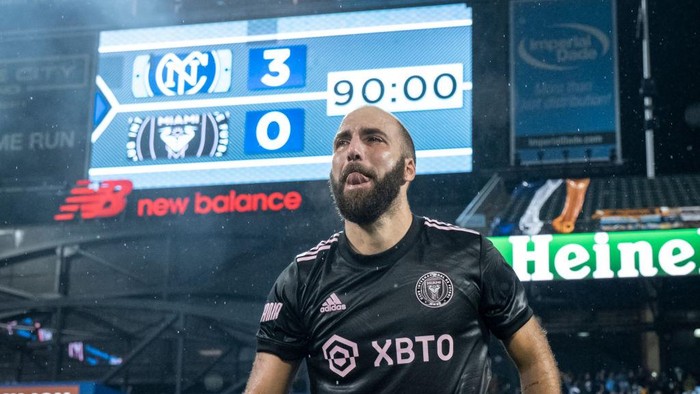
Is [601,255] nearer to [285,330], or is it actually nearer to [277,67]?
[277,67]

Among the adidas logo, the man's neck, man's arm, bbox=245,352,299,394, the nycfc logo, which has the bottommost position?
man's arm, bbox=245,352,299,394

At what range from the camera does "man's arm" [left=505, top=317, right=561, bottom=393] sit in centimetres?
308

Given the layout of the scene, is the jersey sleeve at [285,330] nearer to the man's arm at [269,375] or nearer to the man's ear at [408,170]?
the man's arm at [269,375]

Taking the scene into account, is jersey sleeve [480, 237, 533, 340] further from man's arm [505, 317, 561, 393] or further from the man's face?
the man's face

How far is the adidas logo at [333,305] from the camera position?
3135mm

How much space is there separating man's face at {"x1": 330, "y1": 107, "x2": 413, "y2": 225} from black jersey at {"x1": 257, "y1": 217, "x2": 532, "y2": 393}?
0.62ft

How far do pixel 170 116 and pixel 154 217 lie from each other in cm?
167

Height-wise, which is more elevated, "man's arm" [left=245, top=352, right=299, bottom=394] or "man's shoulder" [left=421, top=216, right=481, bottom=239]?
"man's shoulder" [left=421, top=216, right=481, bottom=239]

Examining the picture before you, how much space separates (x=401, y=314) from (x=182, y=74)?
45.8ft

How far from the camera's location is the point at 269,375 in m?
3.21

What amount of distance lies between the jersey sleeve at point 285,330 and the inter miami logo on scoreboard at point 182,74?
13214mm

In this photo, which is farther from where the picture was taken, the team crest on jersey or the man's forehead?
the man's forehead

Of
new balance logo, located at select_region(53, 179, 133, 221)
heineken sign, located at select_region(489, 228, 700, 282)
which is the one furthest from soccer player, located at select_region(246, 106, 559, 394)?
new balance logo, located at select_region(53, 179, 133, 221)

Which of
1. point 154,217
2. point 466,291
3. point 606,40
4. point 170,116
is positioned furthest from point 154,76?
point 466,291
